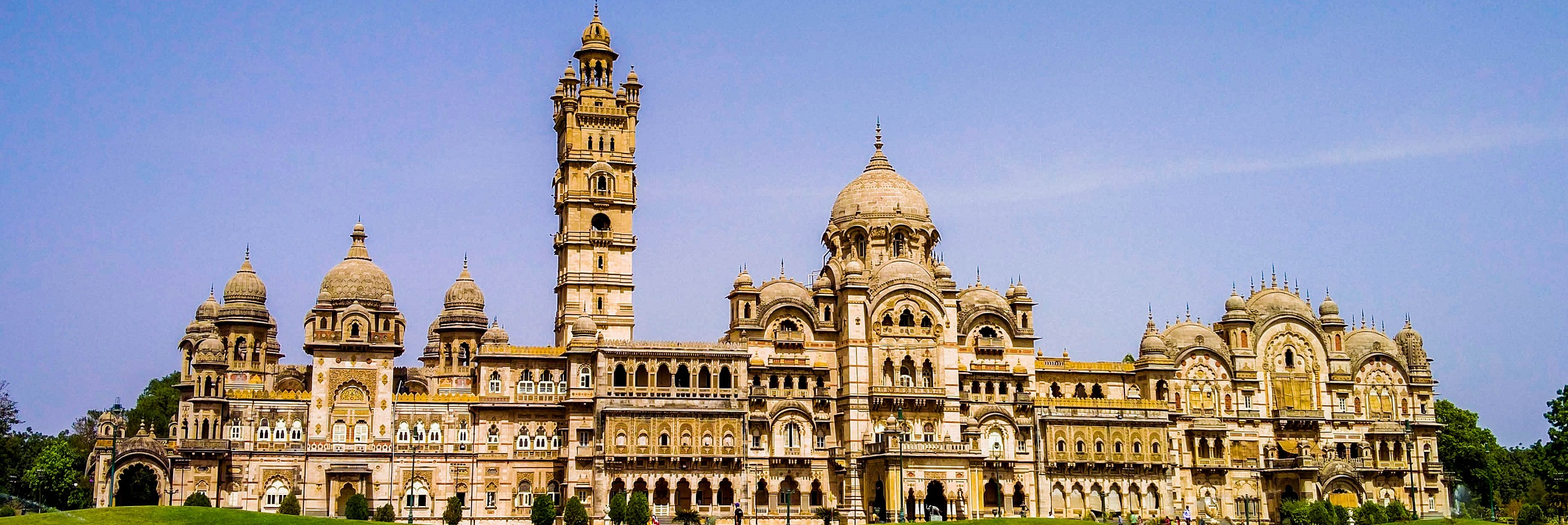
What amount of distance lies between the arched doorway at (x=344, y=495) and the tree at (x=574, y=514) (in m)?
10.2

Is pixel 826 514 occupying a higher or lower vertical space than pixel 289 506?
lower

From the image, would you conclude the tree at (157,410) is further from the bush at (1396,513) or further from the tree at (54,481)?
the bush at (1396,513)

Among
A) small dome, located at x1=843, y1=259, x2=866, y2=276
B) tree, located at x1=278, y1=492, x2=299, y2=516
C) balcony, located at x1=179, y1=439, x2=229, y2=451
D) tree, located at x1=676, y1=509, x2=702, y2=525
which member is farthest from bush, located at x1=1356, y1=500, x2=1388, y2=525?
balcony, located at x1=179, y1=439, x2=229, y2=451

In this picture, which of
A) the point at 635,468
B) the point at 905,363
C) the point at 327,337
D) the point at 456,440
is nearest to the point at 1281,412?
the point at 905,363

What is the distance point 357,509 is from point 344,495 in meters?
4.45

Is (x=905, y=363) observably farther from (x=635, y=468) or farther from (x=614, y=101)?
(x=614, y=101)

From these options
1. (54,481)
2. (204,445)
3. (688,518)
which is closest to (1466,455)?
(688,518)

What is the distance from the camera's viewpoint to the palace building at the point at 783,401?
73250mm

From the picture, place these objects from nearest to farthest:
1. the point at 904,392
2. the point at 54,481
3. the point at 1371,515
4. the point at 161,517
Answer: the point at 161,517
the point at 904,392
the point at 1371,515
the point at 54,481

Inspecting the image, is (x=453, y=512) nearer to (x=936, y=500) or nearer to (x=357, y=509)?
(x=357, y=509)

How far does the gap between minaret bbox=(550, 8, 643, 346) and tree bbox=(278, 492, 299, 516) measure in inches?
591

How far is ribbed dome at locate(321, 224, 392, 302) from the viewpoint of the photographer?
77250 mm

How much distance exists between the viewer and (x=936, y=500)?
7512 centimetres

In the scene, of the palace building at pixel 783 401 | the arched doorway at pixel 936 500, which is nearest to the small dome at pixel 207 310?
the palace building at pixel 783 401
